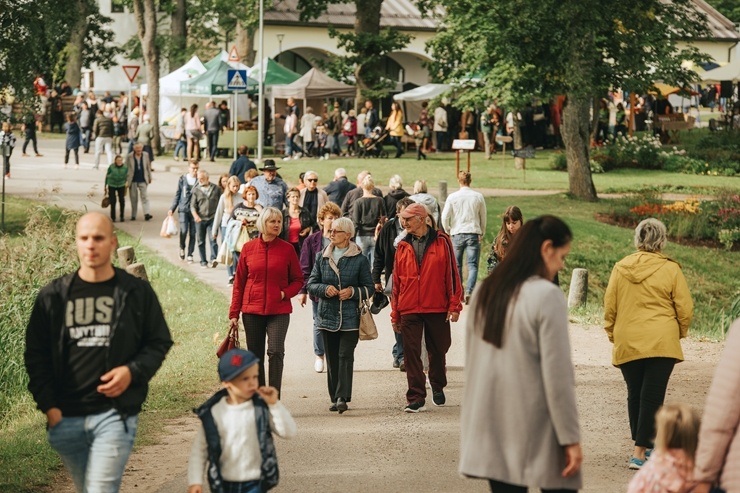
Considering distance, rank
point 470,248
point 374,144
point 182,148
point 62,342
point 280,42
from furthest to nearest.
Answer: point 280,42 < point 374,144 < point 182,148 < point 470,248 < point 62,342

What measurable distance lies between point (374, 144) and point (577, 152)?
12267mm

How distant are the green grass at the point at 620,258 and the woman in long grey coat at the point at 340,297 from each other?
797 cm

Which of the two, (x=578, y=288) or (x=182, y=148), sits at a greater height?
(x=182, y=148)

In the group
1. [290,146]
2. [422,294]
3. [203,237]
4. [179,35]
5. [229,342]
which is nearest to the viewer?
[229,342]

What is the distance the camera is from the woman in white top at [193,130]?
38.2 metres

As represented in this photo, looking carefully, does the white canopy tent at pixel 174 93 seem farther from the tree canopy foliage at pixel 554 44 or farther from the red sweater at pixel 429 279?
the red sweater at pixel 429 279

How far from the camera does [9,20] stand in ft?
82.9

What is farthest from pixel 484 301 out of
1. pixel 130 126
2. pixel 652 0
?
pixel 130 126

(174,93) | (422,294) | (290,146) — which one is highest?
(174,93)

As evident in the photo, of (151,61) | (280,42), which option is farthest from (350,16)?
(151,61)

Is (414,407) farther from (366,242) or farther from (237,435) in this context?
(366,242)

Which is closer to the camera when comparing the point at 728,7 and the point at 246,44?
the point at 246,44

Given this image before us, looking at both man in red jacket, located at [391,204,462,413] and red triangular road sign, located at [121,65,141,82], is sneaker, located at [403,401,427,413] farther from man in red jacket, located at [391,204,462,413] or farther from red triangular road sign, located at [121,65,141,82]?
red triangular road sign, located at [121,65,141,82]

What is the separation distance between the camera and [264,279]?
10703mm
